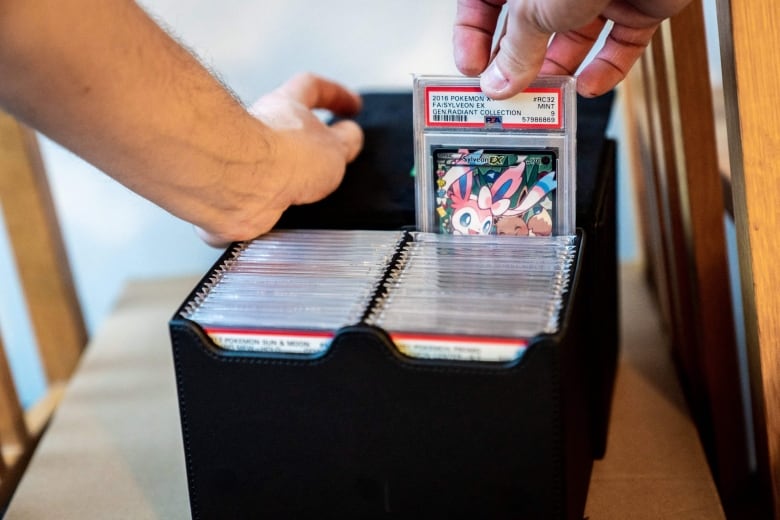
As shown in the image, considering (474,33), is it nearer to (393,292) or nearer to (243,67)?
(393,292)

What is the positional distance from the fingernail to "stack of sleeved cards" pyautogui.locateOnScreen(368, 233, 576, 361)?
0.39 feet

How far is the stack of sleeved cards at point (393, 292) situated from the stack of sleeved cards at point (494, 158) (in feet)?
0.08

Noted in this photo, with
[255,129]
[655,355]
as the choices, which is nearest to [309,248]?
[255,129]

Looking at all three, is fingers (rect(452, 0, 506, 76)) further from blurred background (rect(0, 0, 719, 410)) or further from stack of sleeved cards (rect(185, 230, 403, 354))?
blurred background (rect(0, 0, 719, 410))

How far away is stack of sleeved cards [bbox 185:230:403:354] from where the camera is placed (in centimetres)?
64

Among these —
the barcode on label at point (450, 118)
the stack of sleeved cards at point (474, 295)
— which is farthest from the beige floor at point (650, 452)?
the barcode on label at point (450, 118)

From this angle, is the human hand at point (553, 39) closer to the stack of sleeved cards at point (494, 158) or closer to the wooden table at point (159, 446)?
the stack of sleeved cards at point (494, 158)

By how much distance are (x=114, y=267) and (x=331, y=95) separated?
0.64m

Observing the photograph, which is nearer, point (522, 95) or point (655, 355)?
point (522, 95)

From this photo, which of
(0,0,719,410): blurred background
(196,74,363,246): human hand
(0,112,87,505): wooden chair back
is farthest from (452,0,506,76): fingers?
(0,112,87,505): wooden chair back

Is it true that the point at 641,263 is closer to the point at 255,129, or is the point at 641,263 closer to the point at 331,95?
the point at 331,95

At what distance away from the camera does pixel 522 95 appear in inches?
28.9

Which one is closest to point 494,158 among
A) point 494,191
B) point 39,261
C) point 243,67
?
point 494,191

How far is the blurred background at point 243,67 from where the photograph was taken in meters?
1.36
